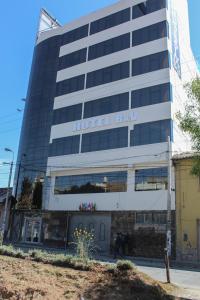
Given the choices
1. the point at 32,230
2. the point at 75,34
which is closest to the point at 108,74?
the point at 75,34

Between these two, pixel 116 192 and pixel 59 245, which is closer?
pixel 116 192

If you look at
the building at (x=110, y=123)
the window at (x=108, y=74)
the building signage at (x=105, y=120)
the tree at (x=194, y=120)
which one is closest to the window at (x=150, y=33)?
the building at (x=110, y=123)

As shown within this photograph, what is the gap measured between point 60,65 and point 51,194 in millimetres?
15270

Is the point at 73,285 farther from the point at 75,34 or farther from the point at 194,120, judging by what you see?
the point at 75,34

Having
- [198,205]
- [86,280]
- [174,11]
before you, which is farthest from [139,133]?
[86,280]

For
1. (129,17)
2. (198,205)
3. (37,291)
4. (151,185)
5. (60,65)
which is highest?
(129,17)

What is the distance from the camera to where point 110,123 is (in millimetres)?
32969

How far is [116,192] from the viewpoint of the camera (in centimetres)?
3075

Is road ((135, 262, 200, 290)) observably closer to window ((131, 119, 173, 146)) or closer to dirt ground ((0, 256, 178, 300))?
dirt ground ((0, 256, 178, 300))

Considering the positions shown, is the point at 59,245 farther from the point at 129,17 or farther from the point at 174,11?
the point at 174,11

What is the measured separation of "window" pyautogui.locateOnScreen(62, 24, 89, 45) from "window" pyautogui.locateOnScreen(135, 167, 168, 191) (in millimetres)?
18572

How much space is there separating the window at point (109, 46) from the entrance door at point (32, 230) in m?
18.8

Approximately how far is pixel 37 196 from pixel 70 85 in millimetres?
12704

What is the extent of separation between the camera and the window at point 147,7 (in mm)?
33938
